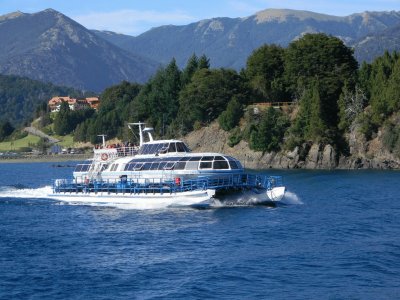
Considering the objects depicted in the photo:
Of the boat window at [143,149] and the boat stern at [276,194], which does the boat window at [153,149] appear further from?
the boat stern at [276,194]

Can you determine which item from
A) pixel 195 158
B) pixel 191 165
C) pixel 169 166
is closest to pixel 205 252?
pixel 191 165

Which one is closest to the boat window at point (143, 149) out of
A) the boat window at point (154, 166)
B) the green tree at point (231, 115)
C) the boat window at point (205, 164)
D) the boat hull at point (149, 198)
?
the boat window at point (154, 166)

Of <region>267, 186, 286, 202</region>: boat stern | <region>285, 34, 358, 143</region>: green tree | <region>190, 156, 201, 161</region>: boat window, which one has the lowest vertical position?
<region>267, 186, 286, 202</region>: boat stern

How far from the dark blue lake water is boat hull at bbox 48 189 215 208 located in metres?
1.10

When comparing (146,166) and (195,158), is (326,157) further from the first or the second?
(195,158)

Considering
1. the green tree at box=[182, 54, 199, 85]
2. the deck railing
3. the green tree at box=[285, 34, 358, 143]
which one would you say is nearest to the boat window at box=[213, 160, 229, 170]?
the deck railing

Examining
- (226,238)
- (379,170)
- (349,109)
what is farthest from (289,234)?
(349,109)

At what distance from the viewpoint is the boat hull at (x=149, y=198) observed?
2621 inches

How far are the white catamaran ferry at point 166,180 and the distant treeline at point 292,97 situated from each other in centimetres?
5846

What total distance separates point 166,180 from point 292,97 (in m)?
88.2

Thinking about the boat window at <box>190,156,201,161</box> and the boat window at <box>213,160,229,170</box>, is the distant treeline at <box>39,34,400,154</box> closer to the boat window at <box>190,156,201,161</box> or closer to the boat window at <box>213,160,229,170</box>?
the boat window at <box>190,156,201,161</box>

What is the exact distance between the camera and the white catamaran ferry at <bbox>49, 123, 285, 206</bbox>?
67.8m

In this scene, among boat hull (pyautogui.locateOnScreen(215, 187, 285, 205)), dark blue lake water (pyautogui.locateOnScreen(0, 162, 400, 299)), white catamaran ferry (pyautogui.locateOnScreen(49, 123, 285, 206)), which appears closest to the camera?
dark blue lake water (pyautogui.locateOnScreen(0, 162, 400, 299))

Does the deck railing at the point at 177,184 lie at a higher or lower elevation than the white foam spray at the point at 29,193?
higher
